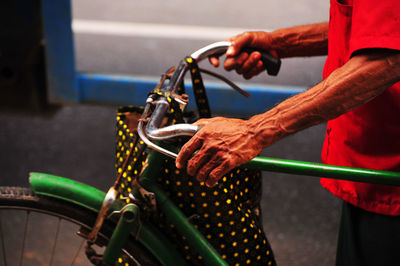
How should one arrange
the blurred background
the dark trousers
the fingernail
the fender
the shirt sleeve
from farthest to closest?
the blurred background → the fingernail → the fender → the dark trousers → the shirt sleeve

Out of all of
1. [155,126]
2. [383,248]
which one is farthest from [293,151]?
[155,126]

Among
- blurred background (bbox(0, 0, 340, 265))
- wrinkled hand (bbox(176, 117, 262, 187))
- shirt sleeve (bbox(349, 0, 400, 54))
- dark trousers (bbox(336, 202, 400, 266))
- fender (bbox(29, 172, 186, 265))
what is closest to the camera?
shirt sleeve (bbox(349, 0, 400, 54))

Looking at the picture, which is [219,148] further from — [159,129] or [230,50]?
[230,50]

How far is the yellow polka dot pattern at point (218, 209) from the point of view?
49.1 inches

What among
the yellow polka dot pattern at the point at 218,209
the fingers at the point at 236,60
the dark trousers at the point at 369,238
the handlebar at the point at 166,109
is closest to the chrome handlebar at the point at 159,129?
the handlebar at the point at 166,109

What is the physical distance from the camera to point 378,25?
0.94 m

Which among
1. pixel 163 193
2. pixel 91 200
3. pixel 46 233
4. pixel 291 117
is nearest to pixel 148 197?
pixel 163 193

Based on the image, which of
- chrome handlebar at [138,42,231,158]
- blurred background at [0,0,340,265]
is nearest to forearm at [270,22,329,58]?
chrome handlebar at [138,42,231,158]

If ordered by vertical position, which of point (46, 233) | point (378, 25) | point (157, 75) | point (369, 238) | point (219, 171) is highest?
point (378, 25)

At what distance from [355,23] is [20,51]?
9.47 ft

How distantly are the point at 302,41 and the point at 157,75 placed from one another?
2.32m

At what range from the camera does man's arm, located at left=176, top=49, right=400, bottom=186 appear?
95 centimetres

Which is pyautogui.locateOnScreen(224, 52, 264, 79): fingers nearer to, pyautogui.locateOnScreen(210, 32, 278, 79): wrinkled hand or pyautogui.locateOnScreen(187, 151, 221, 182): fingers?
pyautogui.locateOnScreen(210, 32, 278, 79): wrinkled hand

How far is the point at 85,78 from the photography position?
3422 mm
